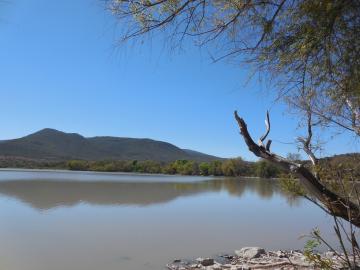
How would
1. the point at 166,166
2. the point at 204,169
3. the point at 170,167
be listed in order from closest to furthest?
1. the point at 204,169
2. the point at 170,167
3. the point at 166,166

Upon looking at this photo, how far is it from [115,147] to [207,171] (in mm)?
88432

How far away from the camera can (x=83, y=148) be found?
156875mm

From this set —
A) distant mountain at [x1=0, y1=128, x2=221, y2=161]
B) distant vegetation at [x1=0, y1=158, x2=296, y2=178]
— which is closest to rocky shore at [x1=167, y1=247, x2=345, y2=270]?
distant vegetation at [x1=0, y1=158, x2=296, y2=178]

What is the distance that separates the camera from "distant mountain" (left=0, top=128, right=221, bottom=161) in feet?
417

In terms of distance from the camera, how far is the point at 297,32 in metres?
3.11

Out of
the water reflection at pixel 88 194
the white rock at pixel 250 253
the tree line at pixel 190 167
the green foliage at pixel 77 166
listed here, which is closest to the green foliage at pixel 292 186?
the white rock at pixel 250 253

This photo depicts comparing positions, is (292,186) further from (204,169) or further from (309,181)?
(204,169)

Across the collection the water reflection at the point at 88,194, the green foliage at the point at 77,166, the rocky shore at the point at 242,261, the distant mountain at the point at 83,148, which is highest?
the distant mountain at the point at 83,148

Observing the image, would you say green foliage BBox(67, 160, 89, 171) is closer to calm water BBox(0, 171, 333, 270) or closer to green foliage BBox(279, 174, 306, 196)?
calm water BBox(0, 171, 333, 270)

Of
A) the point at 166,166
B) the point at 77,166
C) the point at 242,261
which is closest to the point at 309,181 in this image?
the point at 242,261

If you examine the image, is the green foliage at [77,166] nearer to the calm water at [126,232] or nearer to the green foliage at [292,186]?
the calm water at [126,232]

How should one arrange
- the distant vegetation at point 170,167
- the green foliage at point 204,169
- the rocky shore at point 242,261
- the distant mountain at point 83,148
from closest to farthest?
1. the rocky shore at point 242,261
2. the distant vegetation at point 170,167
3. the green foliage at point 204,169
4. the distant mountain at point 83,148

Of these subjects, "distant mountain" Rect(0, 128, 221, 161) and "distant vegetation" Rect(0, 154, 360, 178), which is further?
"distant mountain" Rect(0, 128, 221, 161)

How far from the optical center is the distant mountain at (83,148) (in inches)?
5003
